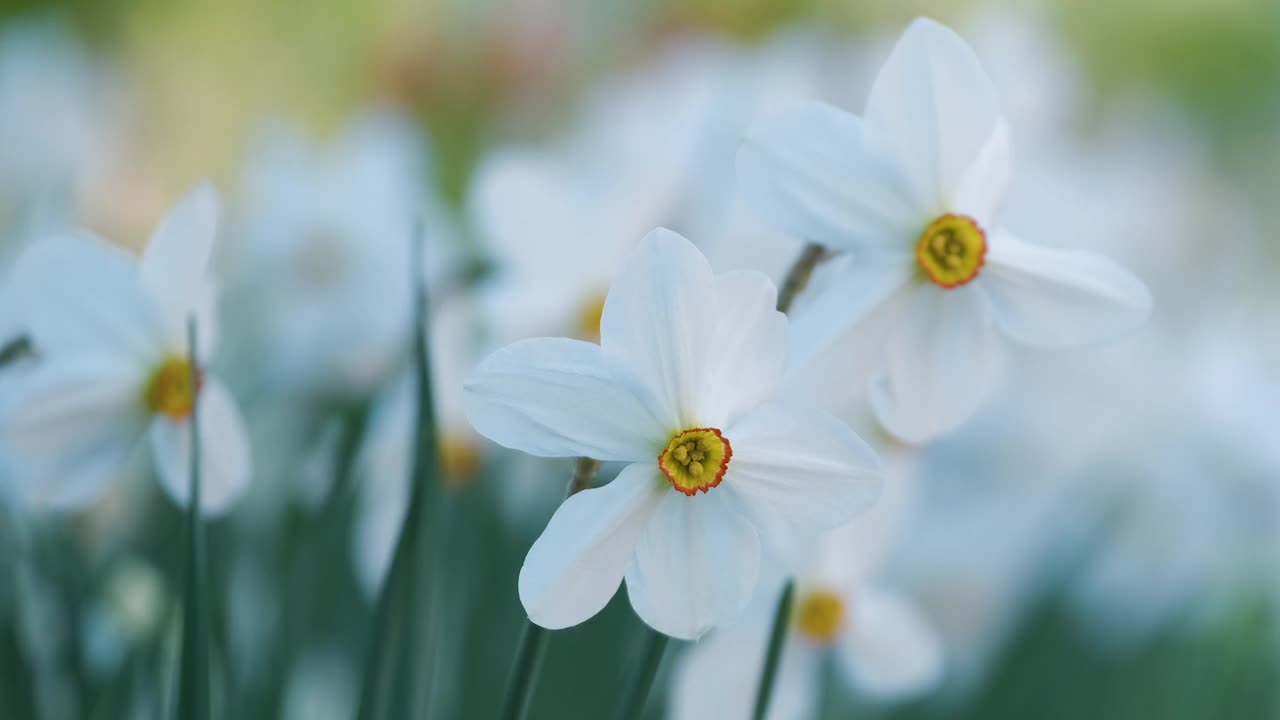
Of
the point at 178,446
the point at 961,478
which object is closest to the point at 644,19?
the point at 961,478

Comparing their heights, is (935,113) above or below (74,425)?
above

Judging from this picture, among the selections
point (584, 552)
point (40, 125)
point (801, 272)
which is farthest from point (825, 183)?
point (40, 125)

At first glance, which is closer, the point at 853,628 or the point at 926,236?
the point at 926,236

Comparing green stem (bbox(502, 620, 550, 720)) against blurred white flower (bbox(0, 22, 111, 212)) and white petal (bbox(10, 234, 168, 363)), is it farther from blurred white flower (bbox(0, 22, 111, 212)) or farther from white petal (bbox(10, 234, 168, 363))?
blurred white flower (bbox(0, 22, 111, 212))

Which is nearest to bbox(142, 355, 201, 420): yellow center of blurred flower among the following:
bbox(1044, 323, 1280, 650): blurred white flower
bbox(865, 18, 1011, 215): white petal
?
bbox(865, 18, 1011, 215): white petal

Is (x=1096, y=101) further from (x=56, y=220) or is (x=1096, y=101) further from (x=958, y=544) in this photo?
(x=56, y=220)

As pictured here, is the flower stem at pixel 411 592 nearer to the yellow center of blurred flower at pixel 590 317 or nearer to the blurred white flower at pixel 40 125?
the yellow center of blurred flower at pixel 590 317

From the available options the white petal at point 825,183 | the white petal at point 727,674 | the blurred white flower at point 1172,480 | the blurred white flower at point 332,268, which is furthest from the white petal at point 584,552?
the blurred white flower at point 1172,480

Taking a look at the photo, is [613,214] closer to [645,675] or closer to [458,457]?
[458,457]
